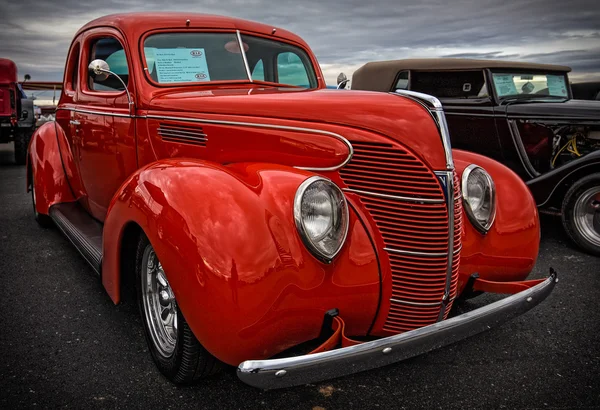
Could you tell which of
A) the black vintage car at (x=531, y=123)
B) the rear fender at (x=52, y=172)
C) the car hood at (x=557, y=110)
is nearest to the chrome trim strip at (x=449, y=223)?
the black vintage car at (x=531, y=123)

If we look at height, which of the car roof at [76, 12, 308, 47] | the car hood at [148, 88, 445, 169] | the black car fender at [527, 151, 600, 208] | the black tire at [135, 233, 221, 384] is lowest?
the black tire at [135, 233, 221, 384]

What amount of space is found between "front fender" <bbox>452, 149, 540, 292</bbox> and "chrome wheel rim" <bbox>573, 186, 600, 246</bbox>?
2.02 metres

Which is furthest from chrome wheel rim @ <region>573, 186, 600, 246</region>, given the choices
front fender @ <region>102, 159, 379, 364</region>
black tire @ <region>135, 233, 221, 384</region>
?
black tire @ <region>135, 233, 221, 384</region>

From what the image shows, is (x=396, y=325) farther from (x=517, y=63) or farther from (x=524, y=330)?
(x=517, y=63)

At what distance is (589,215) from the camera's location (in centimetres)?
437

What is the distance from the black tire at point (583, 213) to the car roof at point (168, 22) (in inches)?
115

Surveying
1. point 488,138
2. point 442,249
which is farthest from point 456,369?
point 488,138

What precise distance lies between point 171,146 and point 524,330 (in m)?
2.22

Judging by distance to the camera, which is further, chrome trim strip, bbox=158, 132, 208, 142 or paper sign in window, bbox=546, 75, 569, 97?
paper sign in window, bbox=546, 75, 569, 97

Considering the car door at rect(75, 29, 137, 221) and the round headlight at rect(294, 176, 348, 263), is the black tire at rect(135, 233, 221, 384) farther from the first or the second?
the car door at rect(75, 29, 137, 221)

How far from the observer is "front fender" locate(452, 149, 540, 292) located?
2.38 m

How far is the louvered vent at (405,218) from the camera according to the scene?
203 centimetres

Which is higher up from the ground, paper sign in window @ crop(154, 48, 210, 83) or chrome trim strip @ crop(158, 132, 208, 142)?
paper sign in window @ crop(154, 48, 210, 83)

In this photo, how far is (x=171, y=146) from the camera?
2770mm
